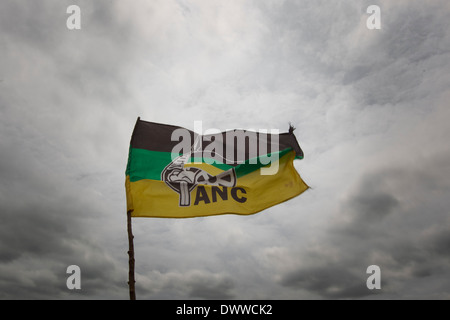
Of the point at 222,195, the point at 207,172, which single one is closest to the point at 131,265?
the point at 222,195

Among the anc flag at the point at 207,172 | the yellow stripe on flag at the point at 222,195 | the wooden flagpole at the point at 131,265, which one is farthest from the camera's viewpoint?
the anc flag at the point at 207,172

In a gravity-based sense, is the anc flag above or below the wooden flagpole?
above

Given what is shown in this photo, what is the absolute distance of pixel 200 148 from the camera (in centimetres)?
1845

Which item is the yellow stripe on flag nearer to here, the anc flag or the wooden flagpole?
the anc flag

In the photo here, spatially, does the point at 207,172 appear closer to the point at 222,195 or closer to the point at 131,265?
the point at 222,195

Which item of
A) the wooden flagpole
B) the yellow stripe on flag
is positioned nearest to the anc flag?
the yellow stripe on flag

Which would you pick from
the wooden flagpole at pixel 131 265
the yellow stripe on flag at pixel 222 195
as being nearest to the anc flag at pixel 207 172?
the yellow stripe on flag at pixel 222 195

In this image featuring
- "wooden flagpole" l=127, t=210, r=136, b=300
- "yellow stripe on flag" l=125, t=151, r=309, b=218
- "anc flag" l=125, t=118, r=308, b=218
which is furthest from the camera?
"anc flag" l=125, t=118, r=308, b=218

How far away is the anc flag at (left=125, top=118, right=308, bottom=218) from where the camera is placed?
50.7 feet

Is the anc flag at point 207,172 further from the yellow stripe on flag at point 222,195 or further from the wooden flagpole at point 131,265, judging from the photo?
the wooden flagpole at point 131,265

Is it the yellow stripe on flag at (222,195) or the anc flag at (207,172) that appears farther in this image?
the anc flag at (207,172)

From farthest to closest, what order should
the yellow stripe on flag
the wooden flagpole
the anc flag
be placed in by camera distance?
1. the anc flag
2. the yellow stripe on flag
3. the wooden flagpole

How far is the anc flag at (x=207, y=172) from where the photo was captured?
1545cm
